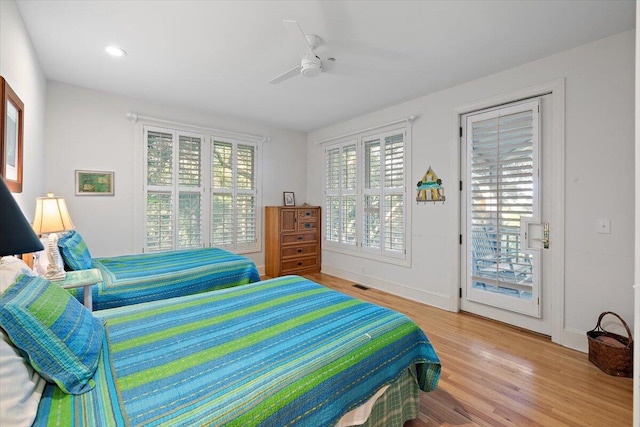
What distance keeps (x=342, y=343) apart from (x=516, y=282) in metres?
2.42

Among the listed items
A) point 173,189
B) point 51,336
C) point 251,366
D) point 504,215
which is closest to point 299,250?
point 173,189

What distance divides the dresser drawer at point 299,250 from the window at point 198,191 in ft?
1.68

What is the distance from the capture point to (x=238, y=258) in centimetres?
320

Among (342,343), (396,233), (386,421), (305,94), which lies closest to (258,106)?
(305,94)

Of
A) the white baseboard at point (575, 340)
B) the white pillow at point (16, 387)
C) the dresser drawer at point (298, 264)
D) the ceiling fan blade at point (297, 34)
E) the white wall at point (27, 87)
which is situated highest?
the ceiling fan blade at point (297, 34)

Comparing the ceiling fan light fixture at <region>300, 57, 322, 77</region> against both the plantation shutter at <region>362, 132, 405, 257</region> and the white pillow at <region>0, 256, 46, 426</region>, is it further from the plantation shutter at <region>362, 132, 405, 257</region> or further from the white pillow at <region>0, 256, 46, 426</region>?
the white pillow at <region>0, 256, 46, 426</region>

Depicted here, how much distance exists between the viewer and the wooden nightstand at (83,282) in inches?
76.4

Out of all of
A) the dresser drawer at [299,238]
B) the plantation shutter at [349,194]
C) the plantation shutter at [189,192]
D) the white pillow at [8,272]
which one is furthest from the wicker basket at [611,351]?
the plantation shutter at [189,192]

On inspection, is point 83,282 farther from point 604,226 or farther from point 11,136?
point 604,226

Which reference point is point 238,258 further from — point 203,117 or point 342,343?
point 203,117

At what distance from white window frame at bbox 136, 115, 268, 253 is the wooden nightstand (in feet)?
5.98

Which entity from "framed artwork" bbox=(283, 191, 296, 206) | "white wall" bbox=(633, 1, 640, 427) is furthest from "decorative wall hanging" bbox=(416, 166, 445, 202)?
"white wall" bbox=(633, 1, 640, 427)

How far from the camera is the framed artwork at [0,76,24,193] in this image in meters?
1.79

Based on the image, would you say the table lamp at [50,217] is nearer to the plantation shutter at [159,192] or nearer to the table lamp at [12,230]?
the plantation shutter at [159,192]
